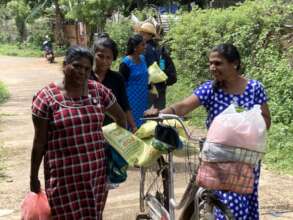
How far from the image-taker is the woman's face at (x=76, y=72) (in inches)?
142

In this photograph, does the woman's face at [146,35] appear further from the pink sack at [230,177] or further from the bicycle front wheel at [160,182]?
the pink sack at [230,177]

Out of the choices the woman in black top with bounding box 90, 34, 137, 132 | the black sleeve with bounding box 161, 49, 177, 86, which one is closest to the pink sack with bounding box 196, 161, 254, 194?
the woman in black top with bounding box 90, 34, 137, 132

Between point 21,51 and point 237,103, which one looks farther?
point 21,51

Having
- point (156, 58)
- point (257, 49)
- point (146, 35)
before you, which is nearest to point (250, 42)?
point (257, 49)

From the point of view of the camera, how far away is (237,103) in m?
3.98

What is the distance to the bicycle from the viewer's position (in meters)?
3.51

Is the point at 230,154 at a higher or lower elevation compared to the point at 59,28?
higher

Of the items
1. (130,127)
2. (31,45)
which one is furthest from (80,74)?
(31,45)

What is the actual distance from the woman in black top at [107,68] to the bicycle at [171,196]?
2.24 feet

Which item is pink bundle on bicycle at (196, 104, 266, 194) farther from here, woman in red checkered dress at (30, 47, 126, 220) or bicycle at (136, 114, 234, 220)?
woman in red checkered dress at (30, 47, 126, 220)

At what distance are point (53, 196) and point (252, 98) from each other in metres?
1.42

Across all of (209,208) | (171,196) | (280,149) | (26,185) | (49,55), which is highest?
(209,208)

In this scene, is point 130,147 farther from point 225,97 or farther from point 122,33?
point 122,33

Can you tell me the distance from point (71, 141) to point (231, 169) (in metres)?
0.96
